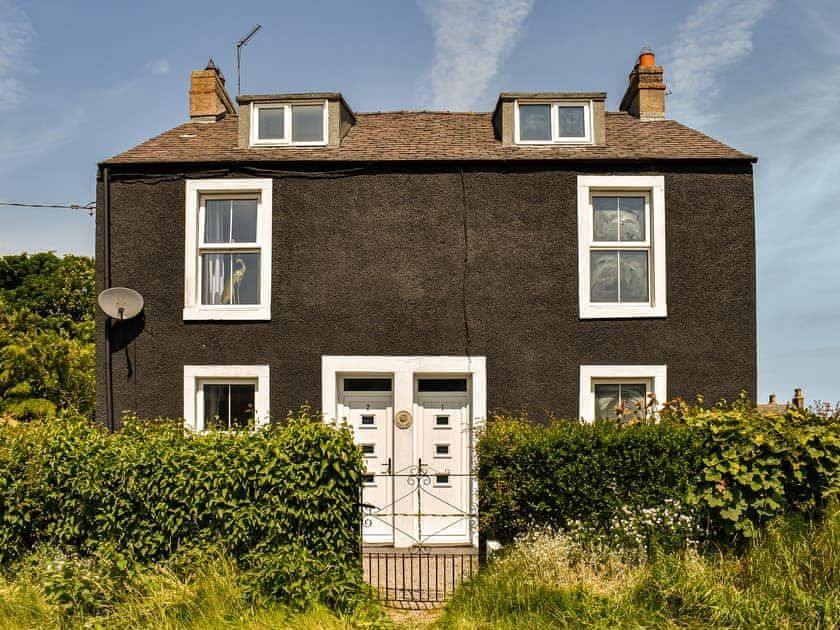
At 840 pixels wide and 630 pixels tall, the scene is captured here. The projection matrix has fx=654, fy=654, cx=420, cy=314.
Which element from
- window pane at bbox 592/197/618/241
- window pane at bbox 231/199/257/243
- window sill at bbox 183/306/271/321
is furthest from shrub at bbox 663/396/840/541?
window pane at bbox 231/199/257/243

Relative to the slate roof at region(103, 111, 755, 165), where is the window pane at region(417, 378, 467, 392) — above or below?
below

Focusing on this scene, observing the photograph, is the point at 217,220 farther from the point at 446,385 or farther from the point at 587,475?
the point at 587,475

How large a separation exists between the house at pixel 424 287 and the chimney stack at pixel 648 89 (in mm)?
1736

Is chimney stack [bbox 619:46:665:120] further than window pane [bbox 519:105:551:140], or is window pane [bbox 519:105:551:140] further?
chimney stack [bbox 619:46:665:120]

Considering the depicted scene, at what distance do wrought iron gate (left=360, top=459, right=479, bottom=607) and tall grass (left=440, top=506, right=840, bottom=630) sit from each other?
72 cm

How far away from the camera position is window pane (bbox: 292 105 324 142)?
1141 centimetres

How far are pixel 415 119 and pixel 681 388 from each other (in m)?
6.87

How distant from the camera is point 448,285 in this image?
10.5 metres

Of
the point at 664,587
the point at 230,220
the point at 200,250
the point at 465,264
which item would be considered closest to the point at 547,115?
the point at 465,264

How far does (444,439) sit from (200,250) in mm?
5048

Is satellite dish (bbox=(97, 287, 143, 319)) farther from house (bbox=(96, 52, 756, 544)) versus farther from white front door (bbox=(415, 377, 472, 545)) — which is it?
white front door (bbox=(415, 377, 472, 545))

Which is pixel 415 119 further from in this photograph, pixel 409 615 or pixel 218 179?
pixel 409 615

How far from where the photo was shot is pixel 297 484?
6.91 meters

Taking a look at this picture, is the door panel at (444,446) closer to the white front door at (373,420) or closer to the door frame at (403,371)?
the door frame at (403,371)
